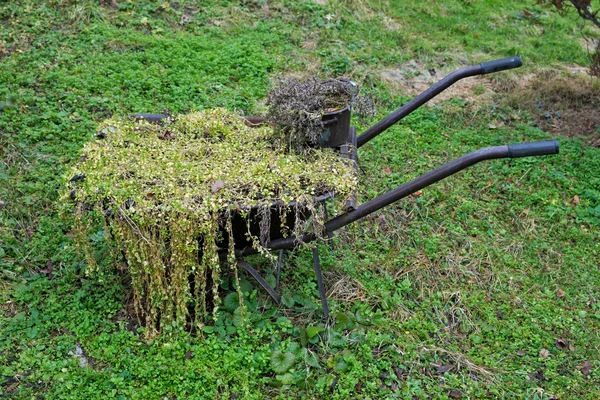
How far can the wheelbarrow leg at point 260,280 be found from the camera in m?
→ 3.21

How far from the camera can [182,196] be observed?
2812 millimetres

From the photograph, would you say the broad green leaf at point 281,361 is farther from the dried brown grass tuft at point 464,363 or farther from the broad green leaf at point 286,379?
the dried brown grass tuft at point 464,363

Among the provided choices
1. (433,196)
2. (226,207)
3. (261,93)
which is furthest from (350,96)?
(261,93)

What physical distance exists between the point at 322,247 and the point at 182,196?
1.47 meters

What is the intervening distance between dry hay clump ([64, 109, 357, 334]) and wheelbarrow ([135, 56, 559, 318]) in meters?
0.06

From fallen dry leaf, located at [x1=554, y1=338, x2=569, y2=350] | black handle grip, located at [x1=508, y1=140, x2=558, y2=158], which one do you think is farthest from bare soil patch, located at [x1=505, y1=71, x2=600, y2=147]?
black handle grip, located at [x1=508, y1=140, x2=558, y2=158]

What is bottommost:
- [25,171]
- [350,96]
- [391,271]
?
[391,271]

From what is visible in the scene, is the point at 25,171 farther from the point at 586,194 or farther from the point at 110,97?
the point at 586,194

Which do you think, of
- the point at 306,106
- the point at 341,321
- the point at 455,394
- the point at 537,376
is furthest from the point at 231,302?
the point at 537,376

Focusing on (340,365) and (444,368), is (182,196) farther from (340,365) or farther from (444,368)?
(444,368)

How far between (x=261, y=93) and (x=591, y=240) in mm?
3262

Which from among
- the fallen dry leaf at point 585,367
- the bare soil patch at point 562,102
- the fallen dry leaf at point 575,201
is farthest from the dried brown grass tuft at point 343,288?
the bare soil patch at point 562,102

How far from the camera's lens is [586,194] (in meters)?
4.73

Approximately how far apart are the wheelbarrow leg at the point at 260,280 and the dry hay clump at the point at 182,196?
0.15 metres
